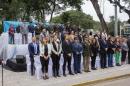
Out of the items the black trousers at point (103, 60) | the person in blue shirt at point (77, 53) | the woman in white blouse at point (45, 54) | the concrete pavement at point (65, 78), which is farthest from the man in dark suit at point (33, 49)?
the black trousers at point (103, 60)

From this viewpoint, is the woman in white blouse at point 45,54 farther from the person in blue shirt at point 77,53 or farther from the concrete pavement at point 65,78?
the person in blue shirt at point 77,53

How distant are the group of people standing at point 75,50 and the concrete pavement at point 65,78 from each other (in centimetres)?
51

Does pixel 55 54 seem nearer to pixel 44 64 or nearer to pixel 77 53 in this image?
pixel 44 64

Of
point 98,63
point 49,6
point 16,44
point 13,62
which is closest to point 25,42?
point 16,44

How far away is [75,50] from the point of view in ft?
63.7

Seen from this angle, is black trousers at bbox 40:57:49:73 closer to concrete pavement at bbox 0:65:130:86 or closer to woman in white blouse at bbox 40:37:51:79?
woman in white blouse at bbox 40:37:51:79

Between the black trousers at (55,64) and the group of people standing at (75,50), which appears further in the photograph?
the black trousers at (55,64)

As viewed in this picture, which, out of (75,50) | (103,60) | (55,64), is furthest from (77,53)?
(103,60)

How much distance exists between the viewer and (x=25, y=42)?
23641 mm

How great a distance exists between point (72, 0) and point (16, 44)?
24.1 meters

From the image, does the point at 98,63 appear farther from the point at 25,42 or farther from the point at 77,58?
the point at 25,42

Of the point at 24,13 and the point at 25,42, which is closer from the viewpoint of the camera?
the point at 25,42

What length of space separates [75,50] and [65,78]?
1.79 m

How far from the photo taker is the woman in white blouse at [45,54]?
58.9ft
